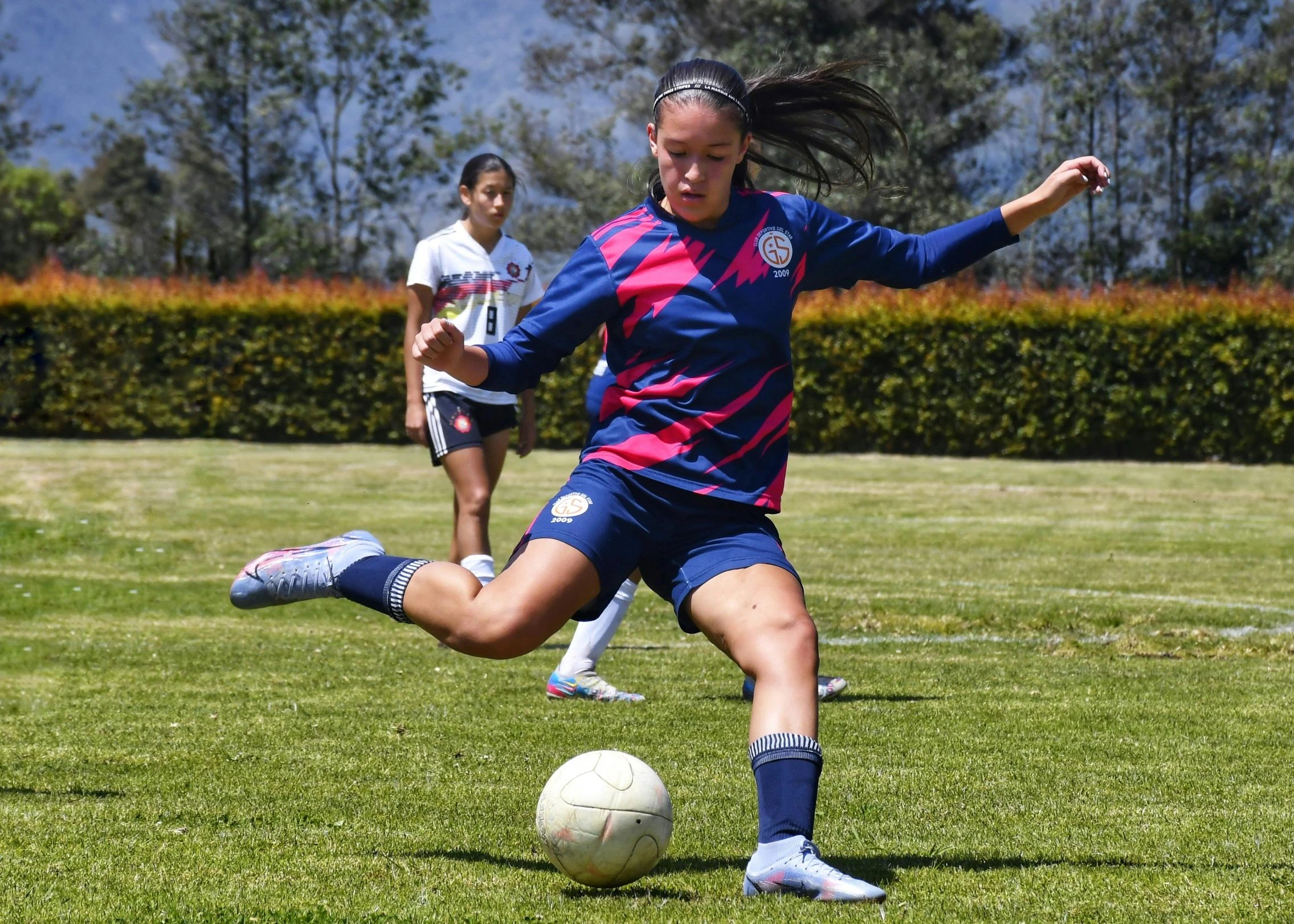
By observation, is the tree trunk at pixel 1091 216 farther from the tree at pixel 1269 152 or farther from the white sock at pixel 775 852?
the white sock at pixel 775 852

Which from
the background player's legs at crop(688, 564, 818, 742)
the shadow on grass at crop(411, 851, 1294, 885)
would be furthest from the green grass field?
the background player's legs at crop(688, 564, 818, 742)

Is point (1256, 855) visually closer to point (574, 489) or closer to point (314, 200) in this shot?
point (574, 489)

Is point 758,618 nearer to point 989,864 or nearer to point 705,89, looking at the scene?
point 989,864

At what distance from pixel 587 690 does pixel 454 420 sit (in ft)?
6.02

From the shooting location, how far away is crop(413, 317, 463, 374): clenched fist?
11.8ft

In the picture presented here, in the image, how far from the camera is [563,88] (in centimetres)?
4259

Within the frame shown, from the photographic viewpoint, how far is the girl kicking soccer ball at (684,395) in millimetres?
3627

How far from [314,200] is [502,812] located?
4191 cm

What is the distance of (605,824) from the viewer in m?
3.38

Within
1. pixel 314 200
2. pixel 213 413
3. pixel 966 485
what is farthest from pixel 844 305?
pixel 314 200

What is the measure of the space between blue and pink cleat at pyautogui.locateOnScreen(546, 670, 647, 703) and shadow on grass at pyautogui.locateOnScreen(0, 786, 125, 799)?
2.10m

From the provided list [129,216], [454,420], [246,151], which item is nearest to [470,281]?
[454,420]

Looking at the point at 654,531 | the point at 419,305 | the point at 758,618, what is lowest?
the point at 758,618

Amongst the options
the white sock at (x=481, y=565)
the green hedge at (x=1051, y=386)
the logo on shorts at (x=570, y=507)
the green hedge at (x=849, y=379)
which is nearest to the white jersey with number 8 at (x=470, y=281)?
the white sock at (x=481, y=565)
